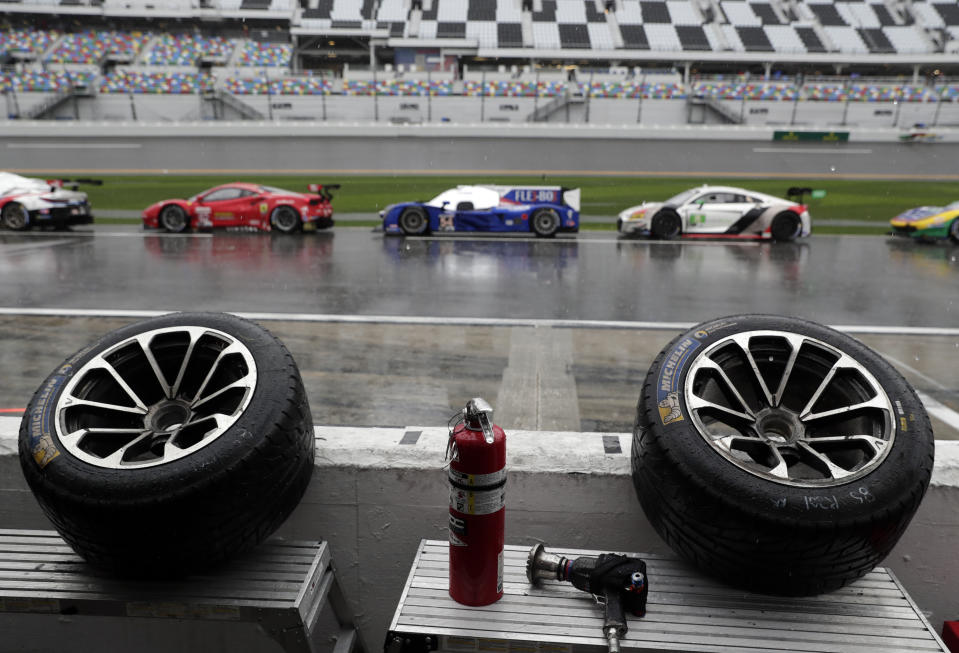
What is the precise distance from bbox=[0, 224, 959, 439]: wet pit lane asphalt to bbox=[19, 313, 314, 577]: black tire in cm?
234

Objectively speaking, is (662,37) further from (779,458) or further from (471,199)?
(779,458)

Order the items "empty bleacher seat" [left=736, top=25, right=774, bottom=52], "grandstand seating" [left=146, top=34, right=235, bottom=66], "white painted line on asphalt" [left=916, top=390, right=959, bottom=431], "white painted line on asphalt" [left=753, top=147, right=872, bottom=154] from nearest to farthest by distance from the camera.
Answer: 1. "white painted line on asphalt" [left=916, top=390, right=959, bottom=431]
2. "white painted line on asphalt" [left=753, top=147, right=872, bottom=154]
3. "grandstand seating" [left=146, top=34, right=235, bottom=66]
4. "empty bleacher seat" [left=736, top=25, right=774, bottom=52]

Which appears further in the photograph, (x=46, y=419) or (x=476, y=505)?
(x=46, y=419)

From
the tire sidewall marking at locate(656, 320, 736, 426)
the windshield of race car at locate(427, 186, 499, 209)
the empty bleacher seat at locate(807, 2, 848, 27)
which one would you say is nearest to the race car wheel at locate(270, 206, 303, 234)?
A: the windshield of race car at locate(427, 186, 499, 209)

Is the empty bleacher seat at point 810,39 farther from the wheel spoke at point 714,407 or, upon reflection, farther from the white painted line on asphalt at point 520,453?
the wheel spoke at point 714,407

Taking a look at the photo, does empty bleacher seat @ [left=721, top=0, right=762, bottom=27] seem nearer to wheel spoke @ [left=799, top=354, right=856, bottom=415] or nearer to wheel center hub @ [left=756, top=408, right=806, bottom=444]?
wheel spoke @ [left=799, top=354, right=856, bottom=415]

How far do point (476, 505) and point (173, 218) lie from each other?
15.9 metres

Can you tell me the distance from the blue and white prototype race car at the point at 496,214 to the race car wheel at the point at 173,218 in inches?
188

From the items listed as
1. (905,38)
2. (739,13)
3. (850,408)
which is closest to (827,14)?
(905,38)

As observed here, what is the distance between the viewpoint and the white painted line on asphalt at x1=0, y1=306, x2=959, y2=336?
7824 millimetres

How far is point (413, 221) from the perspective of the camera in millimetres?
15602

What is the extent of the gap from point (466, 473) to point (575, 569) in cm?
55

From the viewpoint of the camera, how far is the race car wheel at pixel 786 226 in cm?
1508

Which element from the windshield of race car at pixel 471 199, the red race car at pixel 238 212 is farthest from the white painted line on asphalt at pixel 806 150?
the red race car at pixel 238 212
